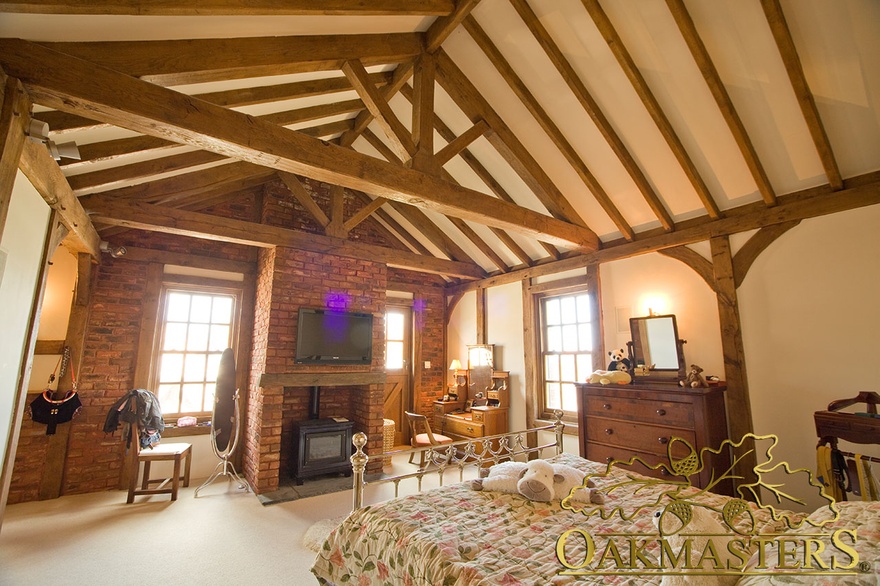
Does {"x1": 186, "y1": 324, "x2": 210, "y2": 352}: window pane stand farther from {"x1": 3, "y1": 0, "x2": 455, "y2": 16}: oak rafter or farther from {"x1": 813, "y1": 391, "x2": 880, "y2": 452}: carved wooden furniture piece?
{"x1": 813, "y1": 391, "x2": 880, "y2": 452}: carved wooden furniture piece

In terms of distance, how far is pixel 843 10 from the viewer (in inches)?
101

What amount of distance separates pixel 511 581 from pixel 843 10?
391 cm

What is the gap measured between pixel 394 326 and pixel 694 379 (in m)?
4.76

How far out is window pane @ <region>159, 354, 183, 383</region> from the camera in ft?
16.8

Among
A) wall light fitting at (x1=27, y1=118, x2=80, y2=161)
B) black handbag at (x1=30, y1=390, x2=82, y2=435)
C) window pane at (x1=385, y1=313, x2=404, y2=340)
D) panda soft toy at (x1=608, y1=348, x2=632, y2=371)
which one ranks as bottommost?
black handbag at (x1=30, y1=390, x2=82, y2=435)

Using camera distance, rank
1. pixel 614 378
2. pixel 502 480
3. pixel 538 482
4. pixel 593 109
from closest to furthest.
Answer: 1. pixel 538 482
2. pixel 502 480
3. pixel 593 109
4. pixel 614 378

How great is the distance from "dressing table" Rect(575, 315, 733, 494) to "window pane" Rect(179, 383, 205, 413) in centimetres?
485

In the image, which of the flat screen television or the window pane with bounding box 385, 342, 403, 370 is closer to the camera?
the flat screen television

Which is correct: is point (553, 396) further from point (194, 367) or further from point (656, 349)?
point (194, 367)

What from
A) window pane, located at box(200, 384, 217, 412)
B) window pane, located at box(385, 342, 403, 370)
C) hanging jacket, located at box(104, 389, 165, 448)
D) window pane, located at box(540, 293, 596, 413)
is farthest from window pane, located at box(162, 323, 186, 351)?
window pane, located at box(540, 293, 596, 413)

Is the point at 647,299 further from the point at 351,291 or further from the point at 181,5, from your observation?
the point at 181,5

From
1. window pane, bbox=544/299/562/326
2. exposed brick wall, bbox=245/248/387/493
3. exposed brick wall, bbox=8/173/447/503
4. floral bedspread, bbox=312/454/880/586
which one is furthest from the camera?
window pane, bbox=544/299/562/326

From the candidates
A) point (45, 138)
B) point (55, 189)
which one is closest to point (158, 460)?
point (55, 189)

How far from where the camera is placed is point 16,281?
267 cm
